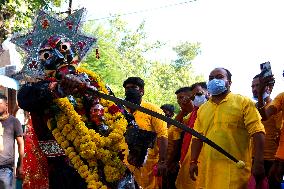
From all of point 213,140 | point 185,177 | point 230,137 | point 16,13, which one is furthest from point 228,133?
point 16,13

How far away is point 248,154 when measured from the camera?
20.8ft

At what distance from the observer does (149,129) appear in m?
7.88

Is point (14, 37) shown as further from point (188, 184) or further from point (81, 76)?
point (188, 184)

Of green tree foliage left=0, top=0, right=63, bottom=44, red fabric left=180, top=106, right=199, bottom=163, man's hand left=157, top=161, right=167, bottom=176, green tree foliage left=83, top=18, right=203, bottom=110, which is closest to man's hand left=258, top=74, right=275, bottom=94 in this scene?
red fabric left=180, top=106, right=199, bottom=163

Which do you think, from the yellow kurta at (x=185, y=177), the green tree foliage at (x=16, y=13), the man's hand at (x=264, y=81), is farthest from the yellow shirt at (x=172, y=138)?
the green tree foliage at (x=16, y=13)

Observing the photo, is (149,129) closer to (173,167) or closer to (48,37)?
(173,167)

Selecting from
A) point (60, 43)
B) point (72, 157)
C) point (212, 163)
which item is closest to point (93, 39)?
point (60, 43)

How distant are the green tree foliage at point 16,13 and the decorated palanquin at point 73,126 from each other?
9.47 metres

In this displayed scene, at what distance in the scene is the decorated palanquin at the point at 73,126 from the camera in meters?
4.68

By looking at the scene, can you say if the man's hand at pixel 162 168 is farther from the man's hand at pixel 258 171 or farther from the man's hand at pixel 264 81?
the man's hand at pixel 258 171

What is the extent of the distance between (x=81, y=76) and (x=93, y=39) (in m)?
0.64

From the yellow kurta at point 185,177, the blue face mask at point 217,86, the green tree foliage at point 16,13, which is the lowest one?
the yellow kurta at point 185,177

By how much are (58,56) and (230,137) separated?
2.29 metres

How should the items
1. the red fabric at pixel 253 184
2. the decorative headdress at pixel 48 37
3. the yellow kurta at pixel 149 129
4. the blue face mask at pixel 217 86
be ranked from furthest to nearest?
the yellow kurta at pixel 149 129, the blue face mask at pixel 217 86, the red fabric at pixel 253 184, the decorative headdress at pixel 48 37
